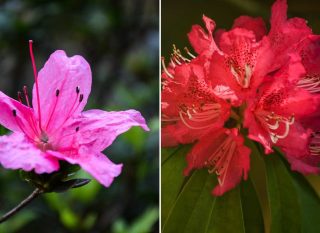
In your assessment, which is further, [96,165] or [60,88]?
[60,88]

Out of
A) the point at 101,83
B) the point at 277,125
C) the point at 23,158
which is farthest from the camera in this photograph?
the point at 101,83

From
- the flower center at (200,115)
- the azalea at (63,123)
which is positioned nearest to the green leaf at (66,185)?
the azalea at (63,123)

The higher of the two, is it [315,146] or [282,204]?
[315,146]

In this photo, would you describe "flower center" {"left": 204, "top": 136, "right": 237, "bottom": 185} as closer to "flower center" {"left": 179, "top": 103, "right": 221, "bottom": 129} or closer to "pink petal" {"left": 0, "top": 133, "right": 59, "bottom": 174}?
"flower center" {"left": 179, "top": 103, "right": 221, "bottom": 129}

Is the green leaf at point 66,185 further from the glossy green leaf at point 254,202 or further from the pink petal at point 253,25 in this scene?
the pink petal at point 253,25

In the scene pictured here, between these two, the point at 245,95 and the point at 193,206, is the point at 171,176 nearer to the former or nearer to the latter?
the point at 193,206

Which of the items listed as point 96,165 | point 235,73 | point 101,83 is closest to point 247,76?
point 235,73

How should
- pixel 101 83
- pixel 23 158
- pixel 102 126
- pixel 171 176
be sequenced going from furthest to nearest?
pixel 101 83 < pixel 171 176 < pixel 102 126 < pixel 23 158
